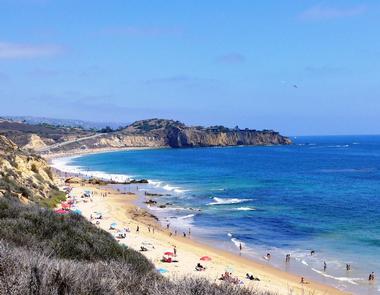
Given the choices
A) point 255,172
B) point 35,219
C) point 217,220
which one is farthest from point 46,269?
point 255,172

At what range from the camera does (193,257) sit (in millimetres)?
31266

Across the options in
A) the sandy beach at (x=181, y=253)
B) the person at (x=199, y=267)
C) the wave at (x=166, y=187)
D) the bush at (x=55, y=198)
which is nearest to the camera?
the sandy beach at (x=181, y=253)

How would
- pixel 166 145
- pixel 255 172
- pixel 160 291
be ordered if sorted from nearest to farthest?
pixel 160 291, pixel 255 172, pixel 166 145

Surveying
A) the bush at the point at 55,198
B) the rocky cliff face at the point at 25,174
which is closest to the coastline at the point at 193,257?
the bush at the point at 55,198

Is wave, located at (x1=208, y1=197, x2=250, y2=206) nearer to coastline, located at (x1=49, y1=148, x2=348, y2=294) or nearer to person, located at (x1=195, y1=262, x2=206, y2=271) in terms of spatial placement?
coastline, located at (x1=49, y1=148, x2=348, y2=294)

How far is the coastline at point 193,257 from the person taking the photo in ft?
A: 82.7

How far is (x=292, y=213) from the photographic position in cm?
4541

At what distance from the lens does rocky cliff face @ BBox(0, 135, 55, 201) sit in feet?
124

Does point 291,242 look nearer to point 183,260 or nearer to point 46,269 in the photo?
point 183,260

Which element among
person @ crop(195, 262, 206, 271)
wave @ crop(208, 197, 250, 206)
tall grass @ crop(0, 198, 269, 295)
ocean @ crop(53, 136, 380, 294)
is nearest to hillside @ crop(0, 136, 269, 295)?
tall grass @ crop(0, 198, 269, 295)

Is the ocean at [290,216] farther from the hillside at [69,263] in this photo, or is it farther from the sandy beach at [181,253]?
the hillside at [69,263]

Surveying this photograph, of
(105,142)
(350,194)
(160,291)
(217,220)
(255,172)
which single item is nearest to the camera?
(160,291)

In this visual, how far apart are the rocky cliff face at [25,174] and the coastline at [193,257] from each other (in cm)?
482

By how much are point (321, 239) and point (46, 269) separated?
3092cm
